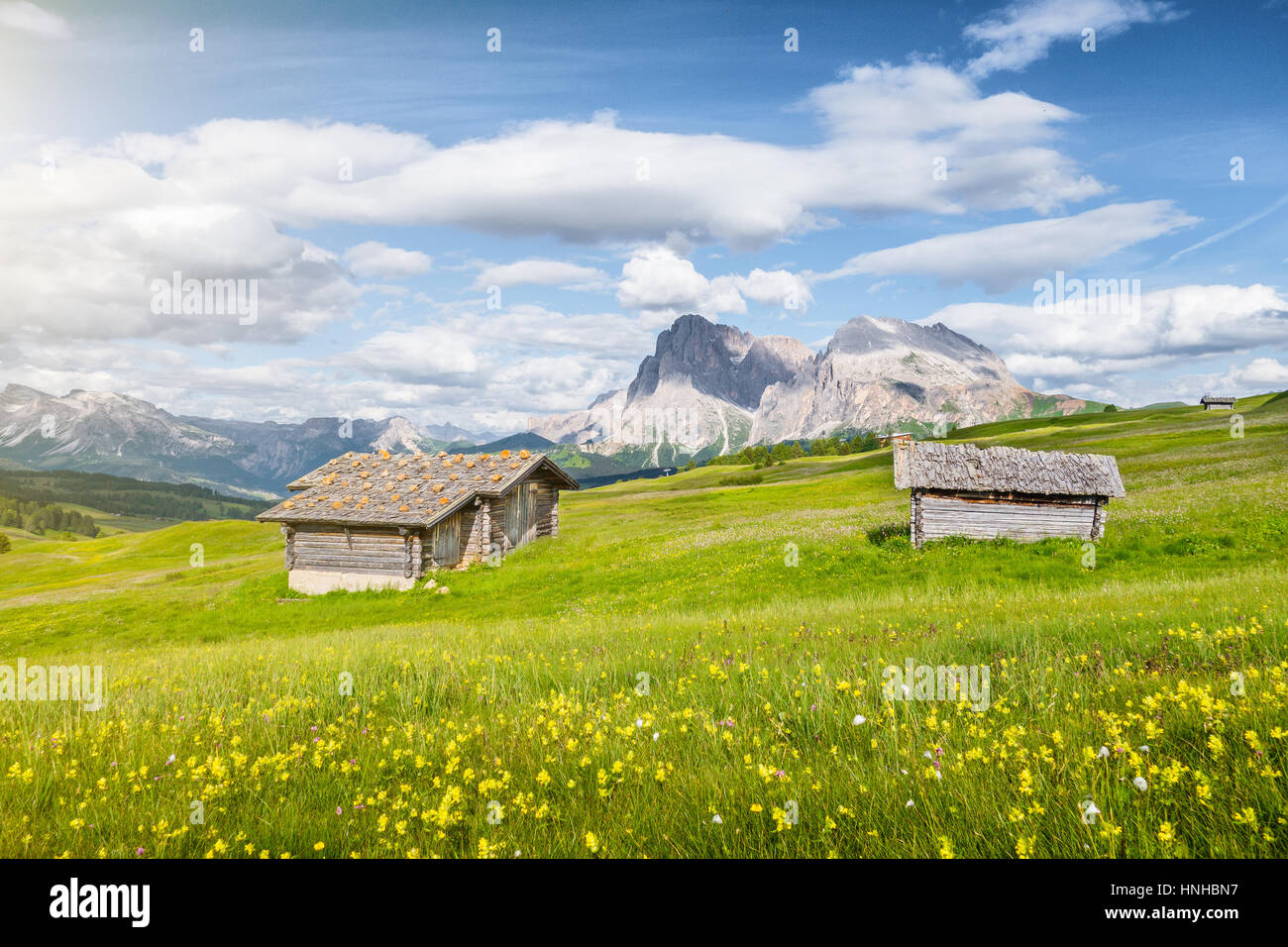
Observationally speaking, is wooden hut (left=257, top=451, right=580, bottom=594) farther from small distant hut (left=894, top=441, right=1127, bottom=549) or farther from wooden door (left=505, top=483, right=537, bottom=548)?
small distant hut (left=894, top=441, right=1127, bottom=549)

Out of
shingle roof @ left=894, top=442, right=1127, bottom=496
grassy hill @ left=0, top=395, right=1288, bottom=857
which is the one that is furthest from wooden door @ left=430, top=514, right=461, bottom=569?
grassy hill @ left=0, top=395, right=1288, bottom=857

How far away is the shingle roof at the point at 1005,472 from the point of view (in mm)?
29469

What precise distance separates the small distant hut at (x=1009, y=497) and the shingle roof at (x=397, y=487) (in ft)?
74.0

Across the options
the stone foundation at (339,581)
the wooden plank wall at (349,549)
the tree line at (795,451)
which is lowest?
the stone foundation at (339,581)

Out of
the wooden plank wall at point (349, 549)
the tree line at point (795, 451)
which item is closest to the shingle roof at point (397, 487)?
the wooden plank wall at point (349, 549)

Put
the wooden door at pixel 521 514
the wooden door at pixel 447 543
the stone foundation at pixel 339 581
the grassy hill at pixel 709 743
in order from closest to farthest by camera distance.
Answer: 1. the grassy hill at pixel 709 743
2. the stone foundation at pixel 339 581
3. the wooden door at pixel 447 543
4. the wooden door at pixel 521 514

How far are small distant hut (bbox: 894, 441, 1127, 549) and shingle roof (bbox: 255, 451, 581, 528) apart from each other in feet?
74.0

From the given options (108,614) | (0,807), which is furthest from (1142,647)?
(108,614)

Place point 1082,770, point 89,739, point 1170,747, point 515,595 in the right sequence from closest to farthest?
point 1082,770 < point 1170,747 < point 89,739 < point 515,595

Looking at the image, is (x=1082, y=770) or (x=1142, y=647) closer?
(x=1082, y=770)

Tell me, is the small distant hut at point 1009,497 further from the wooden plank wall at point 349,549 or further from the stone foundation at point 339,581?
the stone foundation at point 339,581

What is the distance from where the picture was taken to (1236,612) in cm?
819
